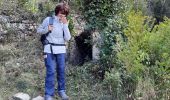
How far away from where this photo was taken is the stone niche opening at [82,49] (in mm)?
9344

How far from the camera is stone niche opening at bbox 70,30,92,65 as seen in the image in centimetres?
934

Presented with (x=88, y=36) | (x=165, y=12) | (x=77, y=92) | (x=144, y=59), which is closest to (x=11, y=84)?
(x=77, y=92)

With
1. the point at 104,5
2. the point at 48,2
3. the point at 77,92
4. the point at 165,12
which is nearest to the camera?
the point at 77,92

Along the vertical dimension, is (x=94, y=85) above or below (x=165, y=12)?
below

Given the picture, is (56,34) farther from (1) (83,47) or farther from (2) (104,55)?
(1) (83,47)

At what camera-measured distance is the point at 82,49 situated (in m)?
9.72

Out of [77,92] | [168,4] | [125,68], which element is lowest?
[77,92]

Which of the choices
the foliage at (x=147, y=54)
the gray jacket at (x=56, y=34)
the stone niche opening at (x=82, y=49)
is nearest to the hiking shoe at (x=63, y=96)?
the gray jacket at (x=56, y=34)

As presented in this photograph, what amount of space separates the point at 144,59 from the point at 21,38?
143 inches

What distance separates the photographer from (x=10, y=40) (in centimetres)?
985

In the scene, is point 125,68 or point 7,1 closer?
point 125,68

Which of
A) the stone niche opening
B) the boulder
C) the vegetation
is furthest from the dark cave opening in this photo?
the boulder

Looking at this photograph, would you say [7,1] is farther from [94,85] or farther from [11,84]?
[94,85]

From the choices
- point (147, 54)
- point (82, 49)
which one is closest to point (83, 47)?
point (82, 49)
